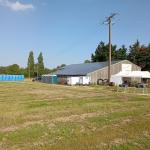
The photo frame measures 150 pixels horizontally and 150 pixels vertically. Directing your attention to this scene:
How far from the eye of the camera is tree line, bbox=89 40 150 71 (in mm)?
78988

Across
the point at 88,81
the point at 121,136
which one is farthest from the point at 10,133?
the point at 88,81

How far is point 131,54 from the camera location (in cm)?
8462

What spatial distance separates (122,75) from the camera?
51.4 meters

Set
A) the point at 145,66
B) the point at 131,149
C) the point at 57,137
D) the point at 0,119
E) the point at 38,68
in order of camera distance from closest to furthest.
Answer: the point at 131,149 < the point at 57,137 < the point at 0,119 < the point at 145,66 < the point at 38,68

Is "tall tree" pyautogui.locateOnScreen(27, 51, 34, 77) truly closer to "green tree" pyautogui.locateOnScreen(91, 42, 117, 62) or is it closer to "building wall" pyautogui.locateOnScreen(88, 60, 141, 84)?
"green tree" pyautogui.locateOnScreen(91, 42, 117, 62)

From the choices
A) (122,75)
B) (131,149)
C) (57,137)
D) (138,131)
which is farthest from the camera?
(122,75)

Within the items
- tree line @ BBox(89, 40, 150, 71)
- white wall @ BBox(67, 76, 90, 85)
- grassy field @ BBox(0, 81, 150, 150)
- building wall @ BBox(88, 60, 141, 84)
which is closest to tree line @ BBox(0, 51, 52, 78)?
tree line @ BBox(89, 40, 150, 71)

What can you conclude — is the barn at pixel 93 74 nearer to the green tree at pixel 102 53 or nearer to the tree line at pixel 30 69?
the green tree at pixel 102 53

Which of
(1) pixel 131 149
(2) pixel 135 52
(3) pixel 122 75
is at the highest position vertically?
(2) pixel 135 52

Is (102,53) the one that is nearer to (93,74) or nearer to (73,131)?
(93,74)

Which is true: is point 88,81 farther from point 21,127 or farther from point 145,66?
point 21,127

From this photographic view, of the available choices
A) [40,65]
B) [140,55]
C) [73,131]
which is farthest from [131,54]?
[73,131]

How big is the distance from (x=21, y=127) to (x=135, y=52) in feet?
244

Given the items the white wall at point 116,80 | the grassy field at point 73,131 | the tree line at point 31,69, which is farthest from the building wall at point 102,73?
the tree line at point 31,69
